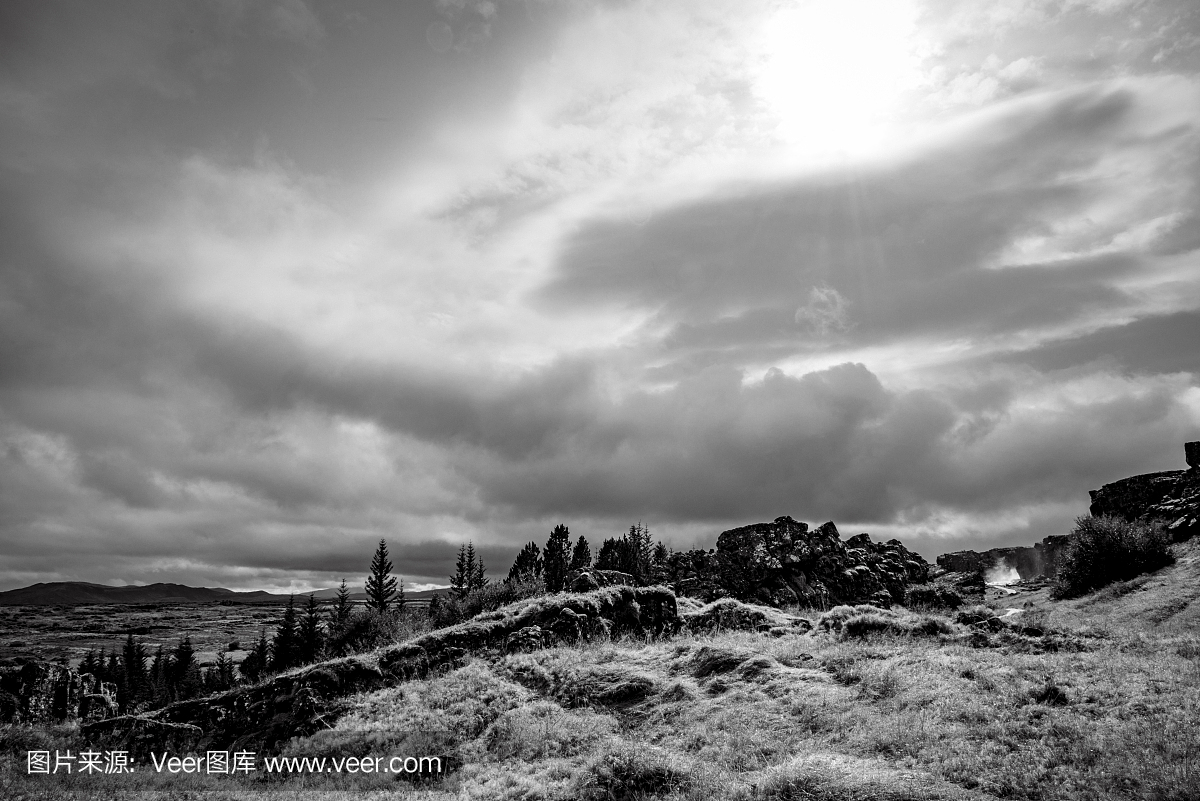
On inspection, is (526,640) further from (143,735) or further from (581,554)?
(581,554)

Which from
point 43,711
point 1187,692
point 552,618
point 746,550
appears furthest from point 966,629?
point 746,550

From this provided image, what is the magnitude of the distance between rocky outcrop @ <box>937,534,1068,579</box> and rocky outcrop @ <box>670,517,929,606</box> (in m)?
58.0

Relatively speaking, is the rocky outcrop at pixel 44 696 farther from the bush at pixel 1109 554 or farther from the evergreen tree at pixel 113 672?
the evergreen tree at pixel 113 672

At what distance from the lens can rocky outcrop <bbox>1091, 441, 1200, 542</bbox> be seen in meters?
52.1

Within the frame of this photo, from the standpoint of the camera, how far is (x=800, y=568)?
6056 centimetres

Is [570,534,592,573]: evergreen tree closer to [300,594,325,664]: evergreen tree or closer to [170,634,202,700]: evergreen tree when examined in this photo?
[300,594,325,664]: evergreen tree

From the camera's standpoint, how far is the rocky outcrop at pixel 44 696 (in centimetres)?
3172

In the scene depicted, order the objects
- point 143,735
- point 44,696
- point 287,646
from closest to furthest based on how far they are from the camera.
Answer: point 143,735
point 44,696
point 287,646

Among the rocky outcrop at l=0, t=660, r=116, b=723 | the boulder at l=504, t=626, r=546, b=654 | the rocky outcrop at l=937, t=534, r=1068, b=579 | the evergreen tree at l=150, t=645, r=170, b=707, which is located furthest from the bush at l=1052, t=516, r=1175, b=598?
the evergreen tree at l=150, t=645, r=170, b=707

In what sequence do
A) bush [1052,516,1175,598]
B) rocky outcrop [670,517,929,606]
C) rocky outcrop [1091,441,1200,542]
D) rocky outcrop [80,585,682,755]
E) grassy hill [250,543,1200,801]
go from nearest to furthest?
grassy hill [250,543,1200,801], rocky outcrop [80,585,682,755], bush [1052,516,1175,598], rocky outcrop [1091,441,1200,542], rocky outcrop [670,517,929,606]

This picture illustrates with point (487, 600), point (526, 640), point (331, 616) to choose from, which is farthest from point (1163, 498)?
point (331, 616)

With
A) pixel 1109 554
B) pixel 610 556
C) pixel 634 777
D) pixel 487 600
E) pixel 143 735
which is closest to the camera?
pixel 634 777

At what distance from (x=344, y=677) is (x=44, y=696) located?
22199mm

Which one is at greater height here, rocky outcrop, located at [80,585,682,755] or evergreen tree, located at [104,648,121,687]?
rocky outcrop, located at [80,585,682,755]
